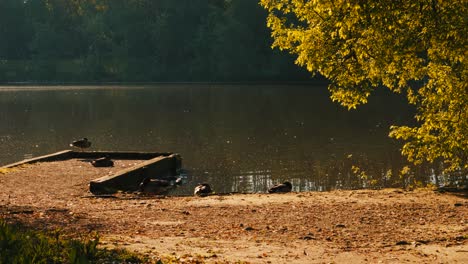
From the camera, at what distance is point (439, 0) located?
1536 centimetres

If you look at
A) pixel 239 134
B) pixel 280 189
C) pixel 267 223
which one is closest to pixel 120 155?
pixel 280 189

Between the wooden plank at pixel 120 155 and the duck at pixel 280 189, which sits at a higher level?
the wooden plank at pixel 120 155

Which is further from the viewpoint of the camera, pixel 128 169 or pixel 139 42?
pixel 139 42

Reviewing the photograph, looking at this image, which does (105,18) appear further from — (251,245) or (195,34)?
(251,245)

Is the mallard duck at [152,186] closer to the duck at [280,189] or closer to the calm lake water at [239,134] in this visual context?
the calm lake water at [239,134]

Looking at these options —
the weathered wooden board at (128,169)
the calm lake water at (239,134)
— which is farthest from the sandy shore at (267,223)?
the calm lake water at (239,134)

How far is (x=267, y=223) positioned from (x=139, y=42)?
4604 inches

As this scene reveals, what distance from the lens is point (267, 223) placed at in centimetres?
1544


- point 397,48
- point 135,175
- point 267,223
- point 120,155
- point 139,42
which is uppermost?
point 139,42

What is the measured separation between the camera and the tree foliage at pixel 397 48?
16422mm

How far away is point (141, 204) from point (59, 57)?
13522 centimetres

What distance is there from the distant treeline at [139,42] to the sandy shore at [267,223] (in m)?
90.0

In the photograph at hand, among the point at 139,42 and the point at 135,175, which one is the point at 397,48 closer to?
the point at 135,175

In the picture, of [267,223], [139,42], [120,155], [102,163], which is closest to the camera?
[267,223]
